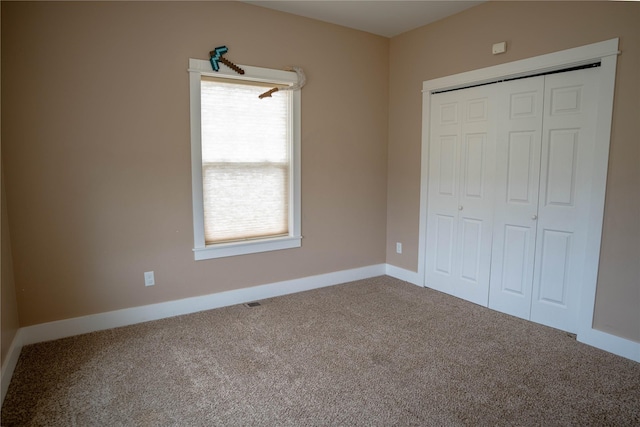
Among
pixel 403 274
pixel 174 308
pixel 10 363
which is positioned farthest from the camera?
pixel 403 274

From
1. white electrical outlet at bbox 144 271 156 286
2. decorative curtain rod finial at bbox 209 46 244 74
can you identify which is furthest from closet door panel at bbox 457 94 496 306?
white electrical outlet at bbox 144 271 156 286

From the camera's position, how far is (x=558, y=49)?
9.56ft

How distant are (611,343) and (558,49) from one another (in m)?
2.15

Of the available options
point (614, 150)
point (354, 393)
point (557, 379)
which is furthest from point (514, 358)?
point (614, 150)

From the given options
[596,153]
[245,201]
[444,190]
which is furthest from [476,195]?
[245,201]

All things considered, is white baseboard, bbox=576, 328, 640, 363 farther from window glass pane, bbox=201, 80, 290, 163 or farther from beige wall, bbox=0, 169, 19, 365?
beige wall, bbox=0, 169, 19, 365

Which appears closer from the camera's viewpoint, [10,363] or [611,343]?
[10,363]

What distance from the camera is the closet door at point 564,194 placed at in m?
2.83

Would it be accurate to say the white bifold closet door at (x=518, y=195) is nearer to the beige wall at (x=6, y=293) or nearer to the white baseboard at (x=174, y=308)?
the white baseboard at (x=174, y=308)

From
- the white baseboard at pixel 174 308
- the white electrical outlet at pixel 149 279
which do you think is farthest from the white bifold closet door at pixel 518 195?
the white electrical outlet at pixel 149 279

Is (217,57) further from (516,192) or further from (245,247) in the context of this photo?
(516,192)

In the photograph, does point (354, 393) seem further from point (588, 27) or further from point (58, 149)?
point (588, 27)

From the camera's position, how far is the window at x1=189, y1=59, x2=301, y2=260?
332 cm

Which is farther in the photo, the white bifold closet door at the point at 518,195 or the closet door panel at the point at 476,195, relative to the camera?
the closet door panel at the point at 476,195
